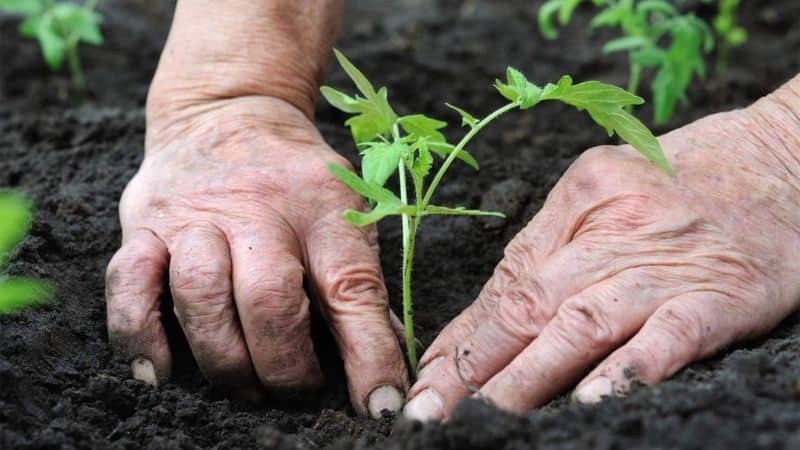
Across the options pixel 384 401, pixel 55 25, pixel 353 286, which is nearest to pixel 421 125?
pixel 353 286

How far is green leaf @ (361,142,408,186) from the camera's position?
6.18 ft

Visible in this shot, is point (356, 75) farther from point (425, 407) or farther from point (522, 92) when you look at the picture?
point (425, 407)

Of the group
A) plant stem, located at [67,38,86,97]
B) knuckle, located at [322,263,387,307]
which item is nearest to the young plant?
knuckle, located at [322,263,387,307]

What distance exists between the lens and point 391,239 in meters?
2.81

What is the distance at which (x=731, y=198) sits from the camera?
2068mm

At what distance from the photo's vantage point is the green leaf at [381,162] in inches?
74.2

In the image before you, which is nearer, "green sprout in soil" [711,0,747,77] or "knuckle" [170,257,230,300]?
"knuckle" [170,257,230,300]

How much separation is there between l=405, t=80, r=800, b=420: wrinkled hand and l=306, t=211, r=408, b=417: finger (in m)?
0.10

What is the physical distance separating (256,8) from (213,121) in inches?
16.0

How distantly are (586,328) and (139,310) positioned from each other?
1.06 metres

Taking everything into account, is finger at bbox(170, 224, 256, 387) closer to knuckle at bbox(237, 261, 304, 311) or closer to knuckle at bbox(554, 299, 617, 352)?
knuckle at bbox(237, 261, 304, 311)

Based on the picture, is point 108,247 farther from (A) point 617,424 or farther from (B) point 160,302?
(A) point 617,424

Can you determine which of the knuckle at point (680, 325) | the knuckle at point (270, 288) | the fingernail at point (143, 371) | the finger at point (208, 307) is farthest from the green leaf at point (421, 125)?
the fingernail at point (143, 371)

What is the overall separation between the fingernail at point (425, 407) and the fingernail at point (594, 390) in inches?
11.9
